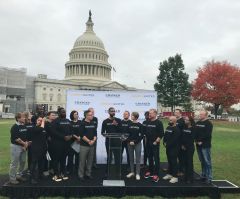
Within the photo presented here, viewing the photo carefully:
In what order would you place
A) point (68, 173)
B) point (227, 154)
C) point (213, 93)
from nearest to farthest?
point (68, 173) < point (227, 154) < point (213, 93)

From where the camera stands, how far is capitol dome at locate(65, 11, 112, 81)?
393ft

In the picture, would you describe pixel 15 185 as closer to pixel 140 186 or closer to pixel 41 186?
pixel 41 186

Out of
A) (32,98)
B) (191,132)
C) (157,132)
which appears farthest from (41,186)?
(32,98)

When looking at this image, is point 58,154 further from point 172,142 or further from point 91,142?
point 172,142

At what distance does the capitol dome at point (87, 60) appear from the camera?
119656 millimetres

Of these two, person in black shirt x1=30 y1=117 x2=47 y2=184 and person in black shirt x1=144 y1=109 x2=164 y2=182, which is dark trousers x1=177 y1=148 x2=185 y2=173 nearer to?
person in black shirt x1=144 y1=109 x2=164 y2=182

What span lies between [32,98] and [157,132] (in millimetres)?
108102

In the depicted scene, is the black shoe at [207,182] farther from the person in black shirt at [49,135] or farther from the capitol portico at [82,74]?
the capitol portico at [82,74]

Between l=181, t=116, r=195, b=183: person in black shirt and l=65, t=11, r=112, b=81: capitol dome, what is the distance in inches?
4363

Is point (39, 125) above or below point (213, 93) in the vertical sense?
below

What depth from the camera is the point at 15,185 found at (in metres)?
8.99

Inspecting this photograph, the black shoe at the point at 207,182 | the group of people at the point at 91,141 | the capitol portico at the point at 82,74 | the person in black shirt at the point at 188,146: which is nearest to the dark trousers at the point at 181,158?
the group of people at the point at 91,141

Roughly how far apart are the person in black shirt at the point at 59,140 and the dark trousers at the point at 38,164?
38 centimetres

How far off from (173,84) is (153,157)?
56.1 meters
